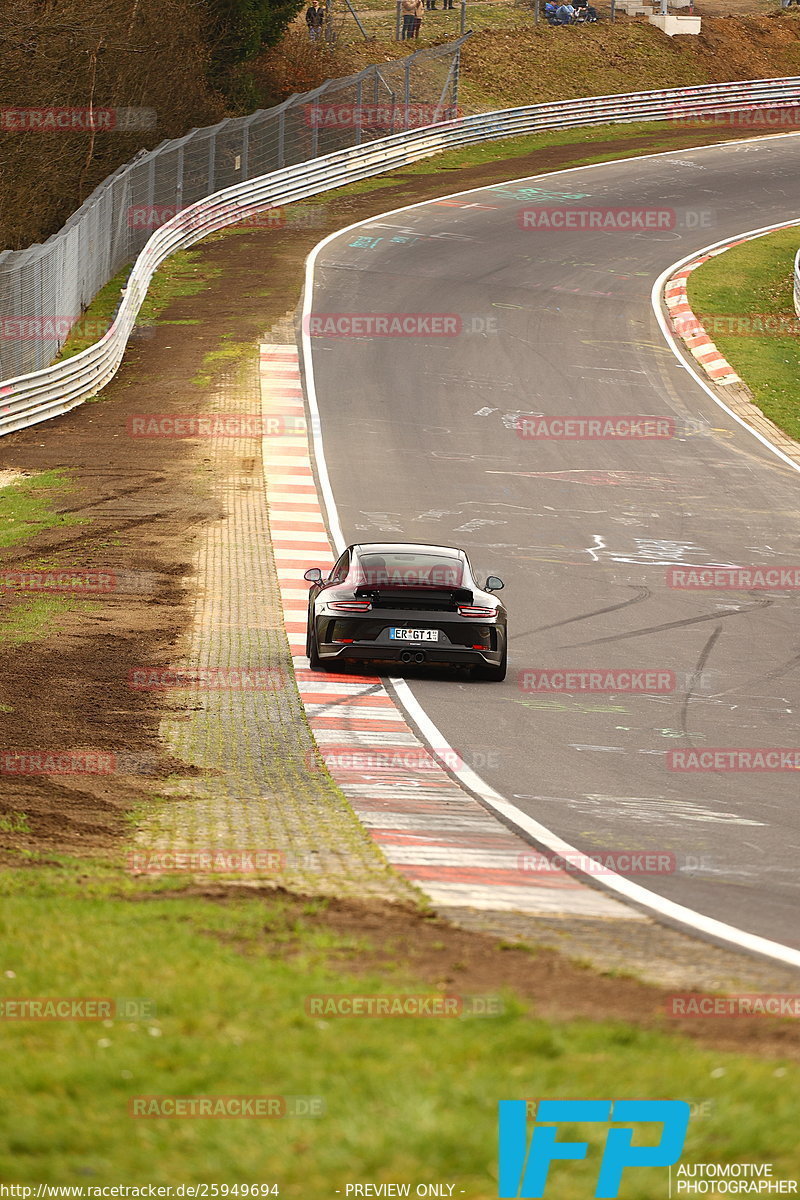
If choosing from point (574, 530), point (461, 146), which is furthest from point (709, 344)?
point (461, 146)

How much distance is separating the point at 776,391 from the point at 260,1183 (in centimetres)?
3003

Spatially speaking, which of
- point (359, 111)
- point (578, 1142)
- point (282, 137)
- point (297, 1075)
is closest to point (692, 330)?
point (282, 137)

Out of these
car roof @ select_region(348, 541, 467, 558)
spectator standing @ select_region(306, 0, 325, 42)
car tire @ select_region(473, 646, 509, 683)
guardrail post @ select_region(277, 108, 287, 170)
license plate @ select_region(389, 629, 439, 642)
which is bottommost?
car tire @ select_region(473, 646, 509, 683)

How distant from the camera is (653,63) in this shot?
6412cm

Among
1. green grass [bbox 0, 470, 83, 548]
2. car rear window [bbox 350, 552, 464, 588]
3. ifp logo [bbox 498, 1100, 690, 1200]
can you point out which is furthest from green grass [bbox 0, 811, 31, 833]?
green grass [bbox 0, 470, 83, 548]

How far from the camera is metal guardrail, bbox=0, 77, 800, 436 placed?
1142 inches

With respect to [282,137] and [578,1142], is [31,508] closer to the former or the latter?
[578,1142]

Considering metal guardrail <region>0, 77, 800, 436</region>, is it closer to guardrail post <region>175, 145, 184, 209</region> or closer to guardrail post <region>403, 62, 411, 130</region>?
guardrail post <region>175, 145, 184, 209</region>

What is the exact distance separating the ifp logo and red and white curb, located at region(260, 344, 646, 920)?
124 inches

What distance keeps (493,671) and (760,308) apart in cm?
2580

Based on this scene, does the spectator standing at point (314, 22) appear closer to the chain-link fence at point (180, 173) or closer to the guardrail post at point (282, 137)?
the chain-link fence at point (180, 173)

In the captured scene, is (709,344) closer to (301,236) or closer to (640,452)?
(640,452)

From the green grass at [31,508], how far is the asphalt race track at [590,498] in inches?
183

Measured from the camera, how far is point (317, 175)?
161 feet
